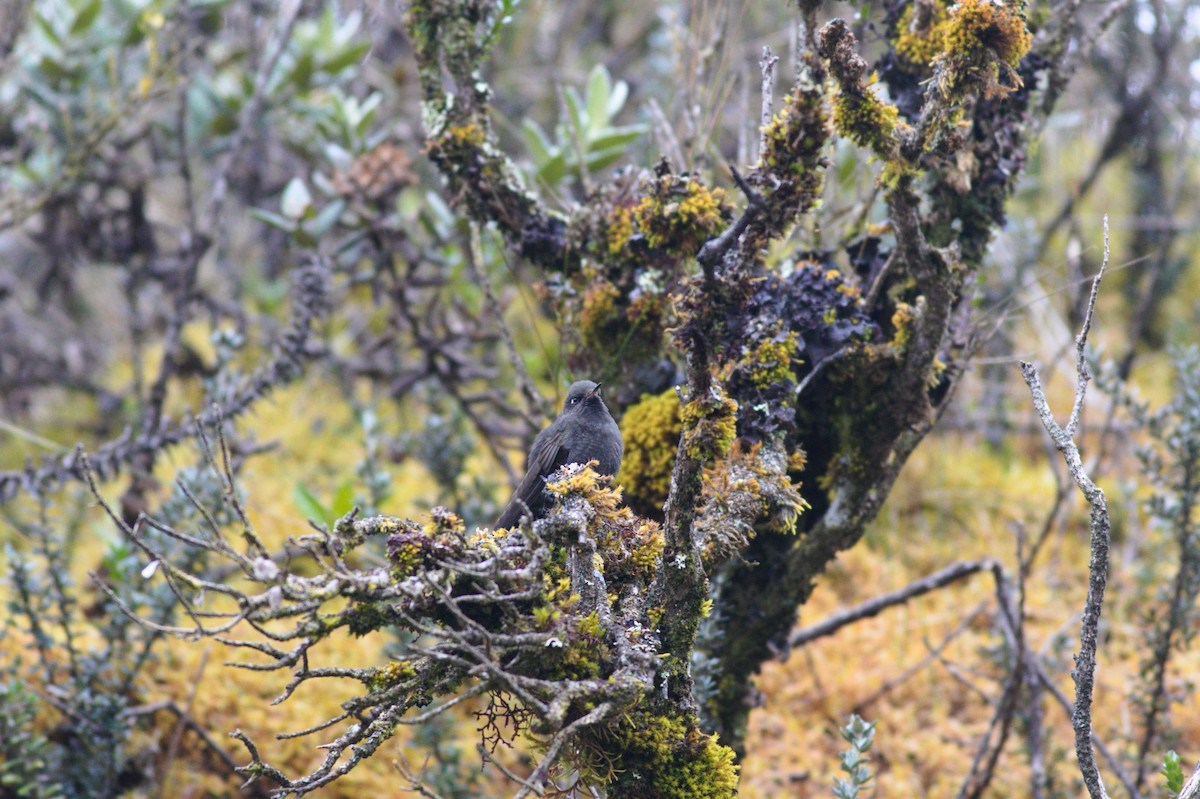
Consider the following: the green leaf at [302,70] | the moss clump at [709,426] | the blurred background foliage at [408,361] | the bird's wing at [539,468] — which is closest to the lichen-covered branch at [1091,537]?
the moss clump at [709,426]

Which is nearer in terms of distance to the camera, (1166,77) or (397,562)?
(397,562)

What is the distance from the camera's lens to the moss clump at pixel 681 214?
274 cm

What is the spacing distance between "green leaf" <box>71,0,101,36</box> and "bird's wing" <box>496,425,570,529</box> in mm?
3648

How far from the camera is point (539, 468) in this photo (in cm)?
307

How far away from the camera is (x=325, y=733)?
4.17 metres

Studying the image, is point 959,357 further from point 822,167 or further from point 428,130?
point 428,130

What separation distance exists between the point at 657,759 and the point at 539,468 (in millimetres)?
1066

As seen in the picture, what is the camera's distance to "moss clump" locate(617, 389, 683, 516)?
2.99 m

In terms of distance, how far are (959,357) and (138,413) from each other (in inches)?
180

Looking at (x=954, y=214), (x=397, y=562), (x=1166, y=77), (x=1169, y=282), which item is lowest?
(x=397, y=562)

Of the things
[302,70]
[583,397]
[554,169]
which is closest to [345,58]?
[302,70]

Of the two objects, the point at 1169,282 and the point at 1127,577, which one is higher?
the point at 1169,282

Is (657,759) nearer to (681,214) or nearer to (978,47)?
(681,214)

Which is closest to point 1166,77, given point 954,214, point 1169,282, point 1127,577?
point 1169,282
